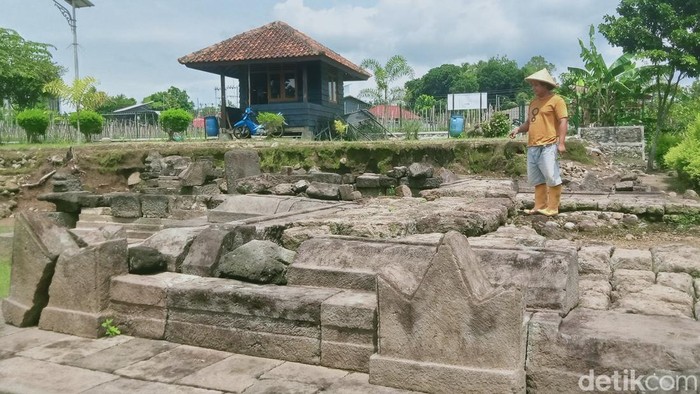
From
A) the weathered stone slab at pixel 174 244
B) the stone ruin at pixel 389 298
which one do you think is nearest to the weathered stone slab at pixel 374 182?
the stone ruin at pixel 389 298

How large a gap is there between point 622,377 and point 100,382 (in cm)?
269

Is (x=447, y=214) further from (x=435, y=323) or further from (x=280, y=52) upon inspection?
(x=280, y=52)

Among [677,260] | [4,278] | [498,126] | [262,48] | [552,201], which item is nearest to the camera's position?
[677,260]

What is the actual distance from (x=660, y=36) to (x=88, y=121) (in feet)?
69.9

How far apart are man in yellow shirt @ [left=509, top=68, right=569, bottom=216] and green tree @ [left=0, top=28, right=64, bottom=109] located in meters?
32.4

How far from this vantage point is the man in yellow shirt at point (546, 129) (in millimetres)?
6879

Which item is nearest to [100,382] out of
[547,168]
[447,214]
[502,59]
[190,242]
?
[190,242]

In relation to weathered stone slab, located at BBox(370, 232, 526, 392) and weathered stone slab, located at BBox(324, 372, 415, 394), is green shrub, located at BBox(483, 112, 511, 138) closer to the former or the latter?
weathered stone slab, located at BBox(370, 232, 526, 392)

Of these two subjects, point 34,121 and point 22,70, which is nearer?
point 34,121

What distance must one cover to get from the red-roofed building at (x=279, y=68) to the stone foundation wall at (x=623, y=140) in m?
11.0

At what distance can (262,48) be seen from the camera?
2441cm

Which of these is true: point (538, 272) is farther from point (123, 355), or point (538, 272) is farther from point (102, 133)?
point (102, 133)

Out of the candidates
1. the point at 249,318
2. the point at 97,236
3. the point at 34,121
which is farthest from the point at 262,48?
the point at 249,318

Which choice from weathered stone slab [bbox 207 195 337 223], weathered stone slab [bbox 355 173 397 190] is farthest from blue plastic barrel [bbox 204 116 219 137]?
weathered stone slab [bbox 207 195 337 223]
